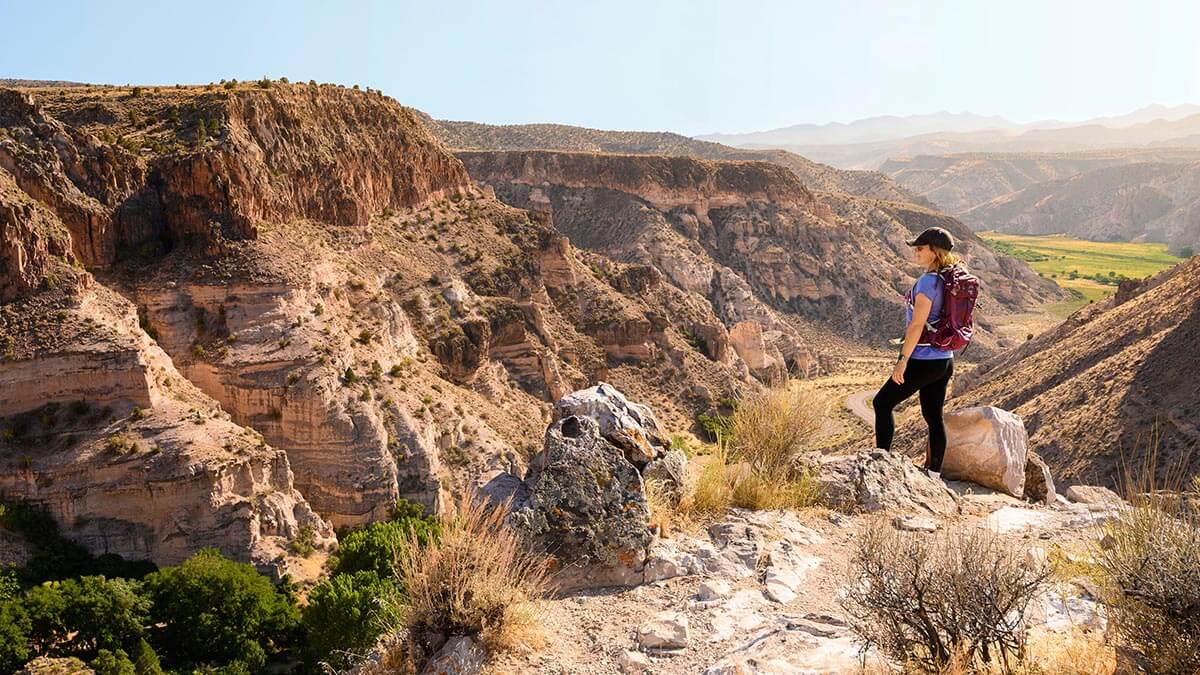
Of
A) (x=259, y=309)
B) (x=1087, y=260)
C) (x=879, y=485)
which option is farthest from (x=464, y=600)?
(x=1087, y=260)

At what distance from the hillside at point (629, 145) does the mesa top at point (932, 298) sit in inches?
3590

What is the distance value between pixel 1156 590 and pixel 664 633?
3.42m

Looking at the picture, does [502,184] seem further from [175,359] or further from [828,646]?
[828,646]

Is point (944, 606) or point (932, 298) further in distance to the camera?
point (932, 298)

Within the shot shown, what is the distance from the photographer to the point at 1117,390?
2688 centimetres

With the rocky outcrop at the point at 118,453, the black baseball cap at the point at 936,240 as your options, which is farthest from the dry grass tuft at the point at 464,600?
the rocky outcrop at the point at 118,453

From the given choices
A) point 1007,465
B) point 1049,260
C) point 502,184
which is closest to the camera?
point 1007,465

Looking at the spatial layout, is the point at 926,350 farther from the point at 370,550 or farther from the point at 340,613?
the point at 370,550

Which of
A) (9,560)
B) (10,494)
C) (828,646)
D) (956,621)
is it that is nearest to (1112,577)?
(956,621)

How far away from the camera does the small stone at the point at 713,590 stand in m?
7.17

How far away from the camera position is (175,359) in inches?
Result: 1110

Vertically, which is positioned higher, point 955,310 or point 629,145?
point 629,145

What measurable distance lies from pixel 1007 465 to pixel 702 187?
83528 mm

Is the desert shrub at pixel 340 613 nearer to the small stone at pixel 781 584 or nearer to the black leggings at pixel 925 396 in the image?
the black leggings at pixel 925 396
